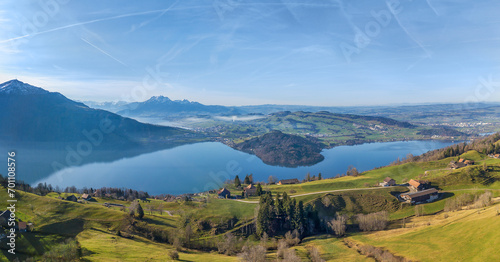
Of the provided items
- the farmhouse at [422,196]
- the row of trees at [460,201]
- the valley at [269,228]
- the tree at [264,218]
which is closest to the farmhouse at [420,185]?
the valley at [269,228]

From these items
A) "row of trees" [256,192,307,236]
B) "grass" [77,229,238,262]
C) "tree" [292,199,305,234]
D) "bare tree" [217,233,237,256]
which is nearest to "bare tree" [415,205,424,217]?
"row of trees" [256,192,307,236]

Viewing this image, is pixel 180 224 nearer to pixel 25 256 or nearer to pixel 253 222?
pixel 253 222

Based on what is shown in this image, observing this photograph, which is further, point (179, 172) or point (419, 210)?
point (179, 172)

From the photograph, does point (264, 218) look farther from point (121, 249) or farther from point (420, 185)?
point (420, 185)

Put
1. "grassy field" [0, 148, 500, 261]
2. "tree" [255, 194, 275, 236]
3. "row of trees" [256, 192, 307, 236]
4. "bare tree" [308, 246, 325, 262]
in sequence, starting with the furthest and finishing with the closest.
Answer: "row of trees" [256, 192, 307, 236] → "tree" [255, 194, 275, 236] → "bare tree" [308, 246, 325, 262] → "grassy field" [0, 148, 500, 261]

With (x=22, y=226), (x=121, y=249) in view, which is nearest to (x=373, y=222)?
(x=121, y=249)

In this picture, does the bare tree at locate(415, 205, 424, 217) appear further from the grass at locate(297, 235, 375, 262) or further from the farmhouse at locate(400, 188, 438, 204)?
the grass at locate(297, 235, 375, 262)
